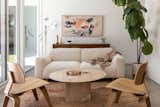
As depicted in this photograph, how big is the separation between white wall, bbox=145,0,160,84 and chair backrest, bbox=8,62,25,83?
320 cm

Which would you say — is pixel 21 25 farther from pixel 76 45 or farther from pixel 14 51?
pixel 76 45

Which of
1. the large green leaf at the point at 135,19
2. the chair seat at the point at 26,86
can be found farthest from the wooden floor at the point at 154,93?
the large green leaf at the point at 135,19

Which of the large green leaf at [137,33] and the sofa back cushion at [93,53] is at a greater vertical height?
the large green leaf at [137,33]

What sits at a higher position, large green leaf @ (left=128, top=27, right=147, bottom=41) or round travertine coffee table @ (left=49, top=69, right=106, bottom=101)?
large green leaf @ (left=128, top=27, right=147, bottom=41)

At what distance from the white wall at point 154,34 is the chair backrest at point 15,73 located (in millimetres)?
3198

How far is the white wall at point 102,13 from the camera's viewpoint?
7344mm

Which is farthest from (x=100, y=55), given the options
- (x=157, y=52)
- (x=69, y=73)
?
(x=69, y=73)

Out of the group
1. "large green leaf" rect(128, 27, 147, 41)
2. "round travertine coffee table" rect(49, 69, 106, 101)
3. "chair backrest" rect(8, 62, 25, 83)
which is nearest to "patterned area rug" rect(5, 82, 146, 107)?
"round travertine coffee table" rect(49, 69, 106, 101)

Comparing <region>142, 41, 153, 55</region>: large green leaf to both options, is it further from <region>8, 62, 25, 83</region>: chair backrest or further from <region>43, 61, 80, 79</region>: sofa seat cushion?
<region>8, 62, 25, 83</region>: chair backrest

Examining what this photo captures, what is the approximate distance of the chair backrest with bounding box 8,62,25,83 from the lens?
12.3ft

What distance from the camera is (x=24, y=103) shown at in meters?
4.24

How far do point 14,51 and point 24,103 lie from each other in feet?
8.02

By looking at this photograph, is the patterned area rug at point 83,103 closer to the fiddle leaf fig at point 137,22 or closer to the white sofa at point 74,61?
the white sofa at point 74,61

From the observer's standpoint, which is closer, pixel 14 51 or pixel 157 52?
pixel 157 52
